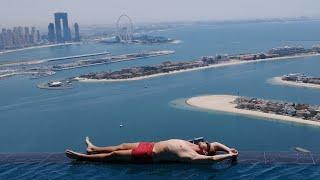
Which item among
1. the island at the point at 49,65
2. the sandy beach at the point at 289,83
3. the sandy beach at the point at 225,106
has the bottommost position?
the island at the point at 49,65

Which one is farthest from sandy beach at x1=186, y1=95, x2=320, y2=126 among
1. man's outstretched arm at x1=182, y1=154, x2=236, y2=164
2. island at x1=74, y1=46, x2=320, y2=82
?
man's outstretched arm at x1=182, y1=154, x2=236, y2=164

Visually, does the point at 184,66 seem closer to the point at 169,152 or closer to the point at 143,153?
the point at 143,153

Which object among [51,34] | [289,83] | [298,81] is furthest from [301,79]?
[51,34]

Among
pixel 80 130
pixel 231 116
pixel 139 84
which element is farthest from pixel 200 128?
pixel 139 84

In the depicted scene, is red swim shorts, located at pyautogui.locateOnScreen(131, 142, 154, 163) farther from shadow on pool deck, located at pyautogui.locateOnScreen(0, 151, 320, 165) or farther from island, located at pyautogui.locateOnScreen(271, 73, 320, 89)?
island, located at pyautogui.locateOnScreen(271, 73, 320, 89)

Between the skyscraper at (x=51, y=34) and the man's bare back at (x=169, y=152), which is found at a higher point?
the man's bare back at (x=169, y=152)

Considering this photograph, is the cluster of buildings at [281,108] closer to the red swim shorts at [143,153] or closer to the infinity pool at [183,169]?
the infinity pool at [183,169]

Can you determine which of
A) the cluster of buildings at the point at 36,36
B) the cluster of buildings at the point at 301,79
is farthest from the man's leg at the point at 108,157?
the cluster of buildings at the point at 36,36
